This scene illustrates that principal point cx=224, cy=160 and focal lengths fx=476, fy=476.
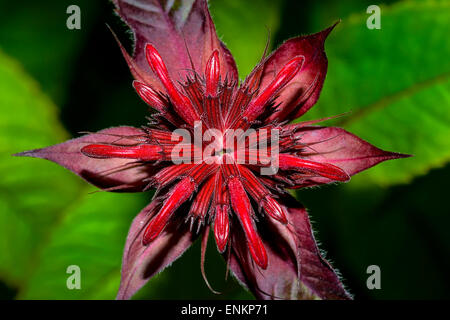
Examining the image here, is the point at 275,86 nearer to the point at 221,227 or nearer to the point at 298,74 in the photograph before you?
the point at 298,74

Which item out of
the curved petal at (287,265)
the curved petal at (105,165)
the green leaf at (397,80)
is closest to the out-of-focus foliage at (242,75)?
the green leaf at (397,80)

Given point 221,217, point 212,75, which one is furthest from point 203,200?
point 212,75

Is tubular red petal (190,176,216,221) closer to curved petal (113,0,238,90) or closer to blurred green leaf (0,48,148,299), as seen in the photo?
curved petal (113,0,238,90)

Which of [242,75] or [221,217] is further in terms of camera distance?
[242,75]

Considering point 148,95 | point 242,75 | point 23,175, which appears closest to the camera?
point 148,95

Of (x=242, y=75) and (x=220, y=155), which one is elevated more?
(x=242, y=75)

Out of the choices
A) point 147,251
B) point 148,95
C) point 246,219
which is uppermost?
point 148,95
